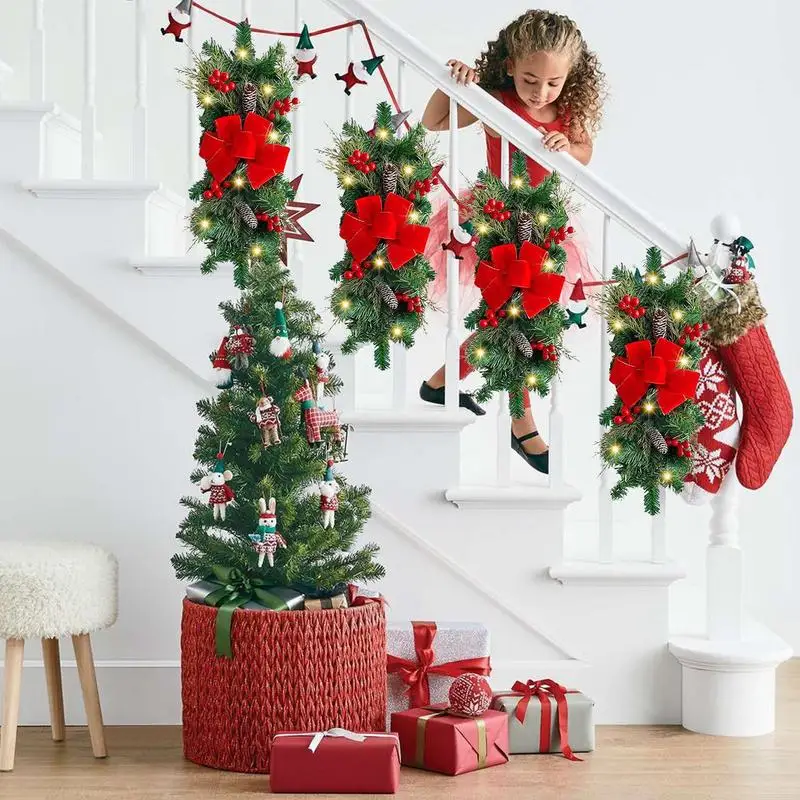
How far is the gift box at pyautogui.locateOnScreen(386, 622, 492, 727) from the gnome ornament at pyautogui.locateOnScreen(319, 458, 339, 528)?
1.04ft

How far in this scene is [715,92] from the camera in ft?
11.3

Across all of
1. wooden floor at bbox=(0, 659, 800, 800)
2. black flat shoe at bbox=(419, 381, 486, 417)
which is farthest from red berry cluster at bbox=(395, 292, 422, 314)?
wooden floor at bbox=(0, 659, 800, 800)

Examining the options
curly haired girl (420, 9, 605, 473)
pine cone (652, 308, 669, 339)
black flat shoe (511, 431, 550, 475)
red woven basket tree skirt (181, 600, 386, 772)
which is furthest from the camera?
black flat shoe (511, 431, 550, 475)

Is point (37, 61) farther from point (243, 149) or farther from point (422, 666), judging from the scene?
point (422, 666)

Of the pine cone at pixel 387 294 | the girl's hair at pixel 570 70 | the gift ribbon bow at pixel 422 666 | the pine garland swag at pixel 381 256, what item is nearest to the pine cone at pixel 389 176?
the pine garland swag at pixel 381 256

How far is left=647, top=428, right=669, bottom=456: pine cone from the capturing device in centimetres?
241

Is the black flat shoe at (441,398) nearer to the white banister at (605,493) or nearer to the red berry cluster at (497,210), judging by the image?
the white banister at (605,493)

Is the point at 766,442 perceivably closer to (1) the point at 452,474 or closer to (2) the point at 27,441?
(1) the point at 452,474

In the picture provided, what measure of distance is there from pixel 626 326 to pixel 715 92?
4.45 ft

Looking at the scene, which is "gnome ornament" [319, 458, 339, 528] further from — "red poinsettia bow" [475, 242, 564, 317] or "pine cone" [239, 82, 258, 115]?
"pine cone" [239, 82, 258, 115]

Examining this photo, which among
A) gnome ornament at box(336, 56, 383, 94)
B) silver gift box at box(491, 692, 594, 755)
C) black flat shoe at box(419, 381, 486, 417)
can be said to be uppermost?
gnome ornament at box(336, 56, 383, 94)

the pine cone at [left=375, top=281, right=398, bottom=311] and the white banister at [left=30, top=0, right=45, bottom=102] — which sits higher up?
the white banister at [left=30, top=0, right=45, bottom=102]

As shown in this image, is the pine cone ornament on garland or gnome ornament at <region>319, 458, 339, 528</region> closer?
gnome ornament at <region>319, 458, 339, 528</region>

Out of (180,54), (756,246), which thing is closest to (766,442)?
(756,246)
